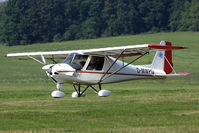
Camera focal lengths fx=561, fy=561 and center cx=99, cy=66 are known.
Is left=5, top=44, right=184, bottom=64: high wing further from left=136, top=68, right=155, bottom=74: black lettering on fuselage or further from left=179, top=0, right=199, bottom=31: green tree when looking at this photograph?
left=179, top=0, right=199, bottom=31: green tree

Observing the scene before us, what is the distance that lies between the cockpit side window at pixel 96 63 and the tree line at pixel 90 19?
64491mm

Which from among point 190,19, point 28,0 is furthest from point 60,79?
point 28,0

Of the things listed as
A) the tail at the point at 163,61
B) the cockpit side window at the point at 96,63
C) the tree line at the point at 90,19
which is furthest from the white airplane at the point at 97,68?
the tree line at the point at 90,19

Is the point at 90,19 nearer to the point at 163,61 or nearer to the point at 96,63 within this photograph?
the point at 163,61

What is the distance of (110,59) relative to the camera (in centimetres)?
2505

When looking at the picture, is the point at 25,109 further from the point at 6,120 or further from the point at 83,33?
the point at 83,33

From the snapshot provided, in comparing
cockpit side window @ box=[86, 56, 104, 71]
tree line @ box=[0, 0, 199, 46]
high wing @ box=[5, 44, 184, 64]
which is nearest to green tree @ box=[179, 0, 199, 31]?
tree line @ box=[0, 0, 199, 46]

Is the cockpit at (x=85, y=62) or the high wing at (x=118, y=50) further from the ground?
the high wing at (x=118, y=50)

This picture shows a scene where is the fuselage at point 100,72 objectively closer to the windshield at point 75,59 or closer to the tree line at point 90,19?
the windshield at point 75,59

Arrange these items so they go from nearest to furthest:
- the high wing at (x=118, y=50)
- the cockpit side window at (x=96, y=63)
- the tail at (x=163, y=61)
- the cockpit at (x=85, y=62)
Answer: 1. the high wing at (x=118, y=50)
2. the cockpit at (x=85, y=62)
3. the cockpit side window at (x=96, y=63)
4. the tail at (x=163, y=61)

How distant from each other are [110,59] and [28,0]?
241 feet

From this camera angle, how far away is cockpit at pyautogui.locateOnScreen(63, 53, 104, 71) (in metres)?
24.0

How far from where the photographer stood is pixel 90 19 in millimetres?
96125

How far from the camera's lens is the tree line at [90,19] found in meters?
91.3
